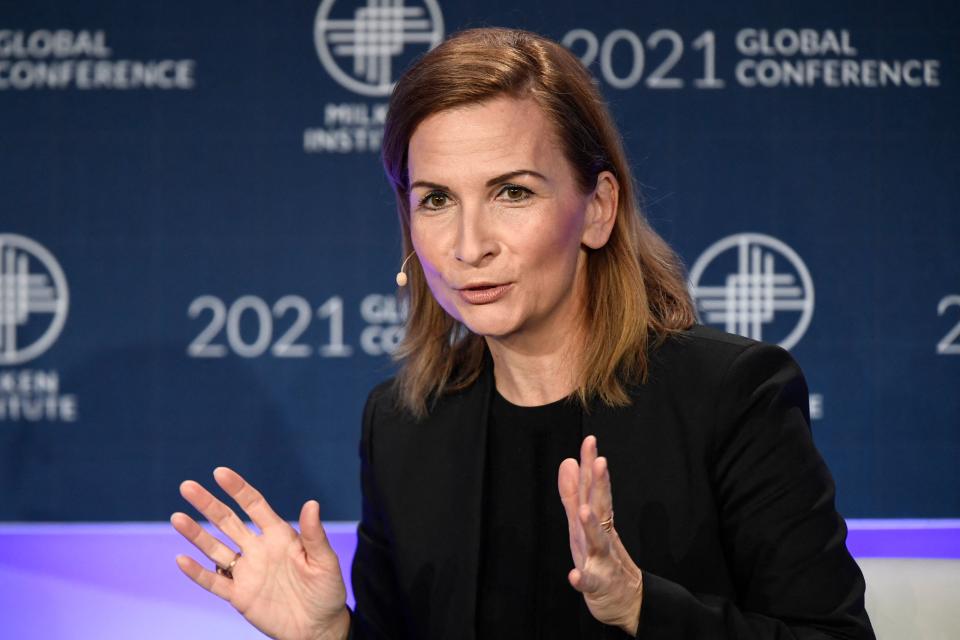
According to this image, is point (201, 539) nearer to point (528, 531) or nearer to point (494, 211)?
point (528, 531)

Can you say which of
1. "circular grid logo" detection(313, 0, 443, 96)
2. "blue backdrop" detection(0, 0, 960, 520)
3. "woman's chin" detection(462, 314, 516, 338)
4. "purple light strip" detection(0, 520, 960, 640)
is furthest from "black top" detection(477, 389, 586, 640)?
"circular grid logo" detection(313, 0, 443, 96)

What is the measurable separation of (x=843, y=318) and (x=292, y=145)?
68.5 inches

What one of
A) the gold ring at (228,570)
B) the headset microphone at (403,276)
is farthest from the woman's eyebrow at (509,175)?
the gold ring at (228,570)

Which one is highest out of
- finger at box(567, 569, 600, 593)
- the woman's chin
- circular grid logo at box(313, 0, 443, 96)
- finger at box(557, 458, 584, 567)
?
circular grid logo at box(313, 0, 443, 96)

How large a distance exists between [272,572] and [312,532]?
0.12 meters

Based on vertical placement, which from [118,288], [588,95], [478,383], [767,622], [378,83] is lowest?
[767,622]

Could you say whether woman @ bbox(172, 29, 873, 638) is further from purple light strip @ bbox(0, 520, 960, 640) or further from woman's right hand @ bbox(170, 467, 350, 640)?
purple light strip @ bbox(0, 520, 960, 640)

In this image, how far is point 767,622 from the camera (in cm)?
164

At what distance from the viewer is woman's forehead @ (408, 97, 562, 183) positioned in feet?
5.71

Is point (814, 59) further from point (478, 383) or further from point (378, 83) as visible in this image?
point (478, 383)

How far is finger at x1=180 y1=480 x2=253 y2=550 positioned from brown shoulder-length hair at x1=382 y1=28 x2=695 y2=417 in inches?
17.9

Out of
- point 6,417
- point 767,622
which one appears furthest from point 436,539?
point 6,417

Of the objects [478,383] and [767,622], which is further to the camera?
[478,383]

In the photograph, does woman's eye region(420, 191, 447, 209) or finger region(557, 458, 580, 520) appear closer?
finger region(557, 458, 580, 520)
